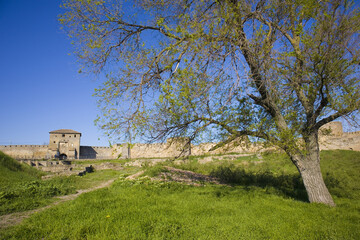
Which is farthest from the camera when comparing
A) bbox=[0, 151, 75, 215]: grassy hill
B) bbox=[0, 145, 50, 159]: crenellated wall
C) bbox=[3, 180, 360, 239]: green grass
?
bbox=[0, 145, 50, 159]: crenellated wall

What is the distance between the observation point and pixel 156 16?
6.91 meters

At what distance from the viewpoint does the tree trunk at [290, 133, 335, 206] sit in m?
6.30

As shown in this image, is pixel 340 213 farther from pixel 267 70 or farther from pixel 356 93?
pixel 267 70

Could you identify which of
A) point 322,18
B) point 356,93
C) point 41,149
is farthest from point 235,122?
point 41,149

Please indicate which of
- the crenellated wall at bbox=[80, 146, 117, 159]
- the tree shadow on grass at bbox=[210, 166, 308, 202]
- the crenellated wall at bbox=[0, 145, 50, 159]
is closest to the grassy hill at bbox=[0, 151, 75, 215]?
the tree shadow on grass at bbox=[210, 166, 308, 202]

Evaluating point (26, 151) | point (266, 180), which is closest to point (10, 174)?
point (266, 180)

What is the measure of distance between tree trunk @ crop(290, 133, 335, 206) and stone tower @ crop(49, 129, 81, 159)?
144ft

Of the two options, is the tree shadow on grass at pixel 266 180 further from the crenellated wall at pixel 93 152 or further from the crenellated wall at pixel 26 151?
the crenellated wall at pixel 26 151

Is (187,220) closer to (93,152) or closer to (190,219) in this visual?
(190,219)

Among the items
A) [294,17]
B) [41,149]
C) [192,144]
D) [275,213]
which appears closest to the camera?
[275,213]

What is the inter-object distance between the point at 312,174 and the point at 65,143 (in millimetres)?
45740

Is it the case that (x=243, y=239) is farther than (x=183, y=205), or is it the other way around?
(x=183, y=205)

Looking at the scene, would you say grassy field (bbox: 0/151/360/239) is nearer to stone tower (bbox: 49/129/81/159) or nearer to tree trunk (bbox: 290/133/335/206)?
tree trunk (bbox: 290/133/335/206)

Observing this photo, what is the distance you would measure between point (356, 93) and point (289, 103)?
5.38 ft
